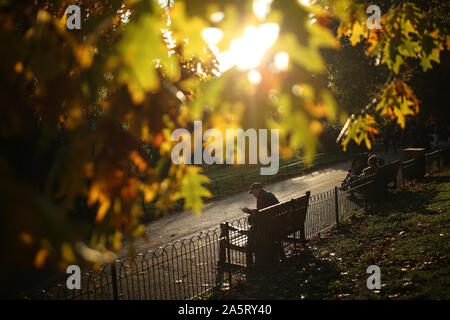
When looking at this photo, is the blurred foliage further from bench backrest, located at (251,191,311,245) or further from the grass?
bench backrest, located at (251,191,311,245)

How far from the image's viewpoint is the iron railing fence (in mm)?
5305

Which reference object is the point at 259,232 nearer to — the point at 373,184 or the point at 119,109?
the point at 119,109

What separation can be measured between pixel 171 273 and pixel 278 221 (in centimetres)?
240

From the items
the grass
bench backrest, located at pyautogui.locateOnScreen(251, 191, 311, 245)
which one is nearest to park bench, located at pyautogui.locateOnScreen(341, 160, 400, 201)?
the grass

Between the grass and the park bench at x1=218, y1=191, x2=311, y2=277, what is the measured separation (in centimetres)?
49

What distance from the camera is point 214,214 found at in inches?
490

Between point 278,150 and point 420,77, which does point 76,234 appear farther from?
point 420,77

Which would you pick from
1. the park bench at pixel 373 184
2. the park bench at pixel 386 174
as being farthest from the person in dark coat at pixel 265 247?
the park bench at pixel 386 174

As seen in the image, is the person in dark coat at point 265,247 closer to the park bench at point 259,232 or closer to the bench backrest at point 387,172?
the park bench at point 259,232

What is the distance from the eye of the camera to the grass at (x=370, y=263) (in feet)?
16.7

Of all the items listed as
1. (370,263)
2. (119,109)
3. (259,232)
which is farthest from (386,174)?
A: (119,109)

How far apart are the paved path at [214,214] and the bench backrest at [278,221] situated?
2911 millimetres

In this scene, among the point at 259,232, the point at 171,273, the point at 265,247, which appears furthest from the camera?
the point at 171,273
